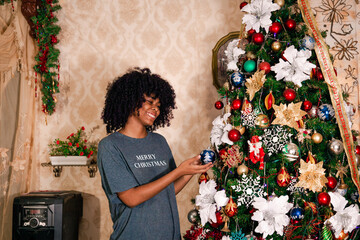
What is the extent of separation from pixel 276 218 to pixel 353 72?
5.74ft

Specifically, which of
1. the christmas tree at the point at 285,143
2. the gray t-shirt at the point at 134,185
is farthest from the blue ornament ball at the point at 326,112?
the gray t-shirt at the point at 134,185

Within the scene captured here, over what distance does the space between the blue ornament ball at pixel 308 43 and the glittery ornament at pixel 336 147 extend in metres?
0.46

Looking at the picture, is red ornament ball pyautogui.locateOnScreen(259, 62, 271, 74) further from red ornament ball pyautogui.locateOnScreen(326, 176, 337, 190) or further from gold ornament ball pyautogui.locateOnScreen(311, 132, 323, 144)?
red ornament ball pyautogui.locateOnScreen(326, 176, 337, 190)

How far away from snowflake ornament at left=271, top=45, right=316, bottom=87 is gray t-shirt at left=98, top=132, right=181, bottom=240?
2.52ft

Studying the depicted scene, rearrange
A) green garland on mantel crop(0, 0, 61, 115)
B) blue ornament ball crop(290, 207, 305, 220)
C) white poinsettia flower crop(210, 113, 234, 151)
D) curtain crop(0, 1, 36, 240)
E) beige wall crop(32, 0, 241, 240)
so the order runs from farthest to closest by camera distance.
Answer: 1. beige wall crop(32, 0, 241, 240)
2. green garland on mantel crop(0, 0, 61, 115)
3. curtain crop(0, 1, 36, 240)
4. white poinsettia flower crop(210, 113, 234, 151)
5. blue ornament ball crop(290, 207, 305, 220)

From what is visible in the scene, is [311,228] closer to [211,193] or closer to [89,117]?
[211,193]

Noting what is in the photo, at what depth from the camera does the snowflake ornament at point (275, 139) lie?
4.98ft

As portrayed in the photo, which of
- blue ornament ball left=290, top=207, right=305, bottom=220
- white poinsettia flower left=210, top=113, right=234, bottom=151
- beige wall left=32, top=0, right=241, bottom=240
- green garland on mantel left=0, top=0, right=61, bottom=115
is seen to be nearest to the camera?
blue ornament ball left=290, top=207, right=305, bottom=220

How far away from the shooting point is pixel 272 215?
1480mm

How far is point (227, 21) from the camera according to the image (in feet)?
9.37

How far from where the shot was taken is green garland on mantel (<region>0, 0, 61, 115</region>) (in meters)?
2.74

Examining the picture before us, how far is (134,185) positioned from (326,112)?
961 mm

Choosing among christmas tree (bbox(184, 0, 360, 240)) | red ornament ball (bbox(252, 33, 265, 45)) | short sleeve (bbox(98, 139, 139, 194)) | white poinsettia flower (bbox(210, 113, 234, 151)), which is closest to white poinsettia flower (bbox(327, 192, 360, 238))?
christmas tree (bbox(184, 0, 360, 240))

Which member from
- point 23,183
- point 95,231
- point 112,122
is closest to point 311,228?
point 112,122
